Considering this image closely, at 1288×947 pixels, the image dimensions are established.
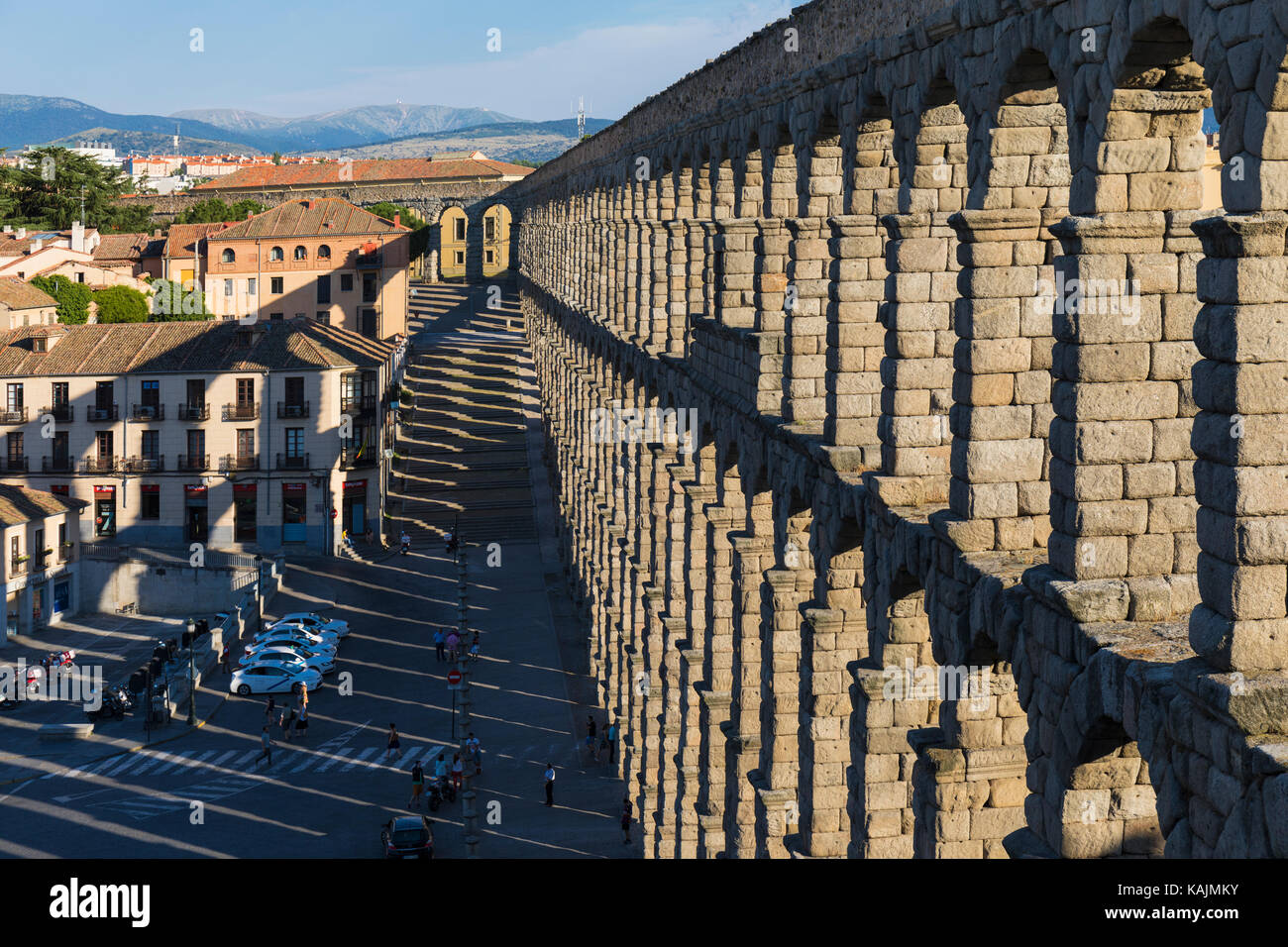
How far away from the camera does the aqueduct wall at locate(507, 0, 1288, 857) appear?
1166cm

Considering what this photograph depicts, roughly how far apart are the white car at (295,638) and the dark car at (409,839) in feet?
74.1

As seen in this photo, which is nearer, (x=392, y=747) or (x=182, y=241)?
(x=392, y=747)

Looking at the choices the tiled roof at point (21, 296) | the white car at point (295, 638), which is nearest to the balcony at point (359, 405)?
the white car at point (295, 638)

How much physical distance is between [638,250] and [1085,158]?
33649 millimetres

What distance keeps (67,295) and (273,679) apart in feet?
187

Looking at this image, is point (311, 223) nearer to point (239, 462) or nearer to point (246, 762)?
point (239, 462)

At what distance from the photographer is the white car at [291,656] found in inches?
2470

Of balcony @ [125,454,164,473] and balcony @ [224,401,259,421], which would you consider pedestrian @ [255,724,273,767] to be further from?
balcony @ [125,454,164,473]

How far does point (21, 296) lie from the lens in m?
103

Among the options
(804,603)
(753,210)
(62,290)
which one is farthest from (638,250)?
(62,290)

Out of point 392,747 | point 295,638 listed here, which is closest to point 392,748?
point 392,747

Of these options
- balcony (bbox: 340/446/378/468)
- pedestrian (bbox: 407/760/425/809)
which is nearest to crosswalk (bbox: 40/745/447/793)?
pedestrian (bbox: 407/760/425/809)
